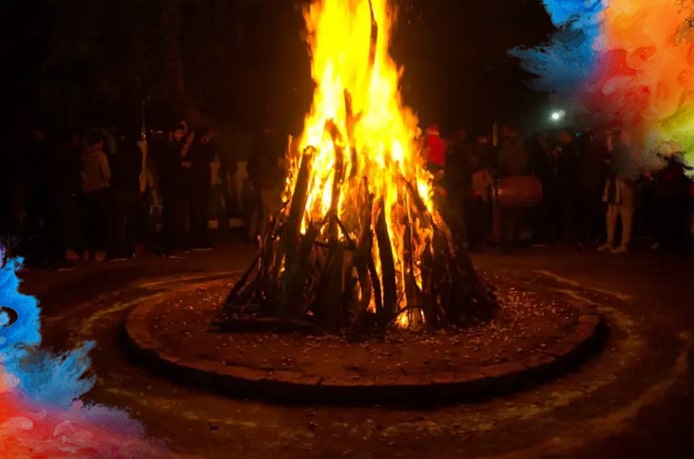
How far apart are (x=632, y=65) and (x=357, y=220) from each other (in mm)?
11749

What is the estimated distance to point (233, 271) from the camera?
11.3m

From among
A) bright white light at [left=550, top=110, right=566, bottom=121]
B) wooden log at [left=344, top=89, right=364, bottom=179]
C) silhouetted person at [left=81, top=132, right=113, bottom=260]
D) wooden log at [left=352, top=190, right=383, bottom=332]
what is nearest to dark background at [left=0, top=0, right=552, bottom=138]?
bright white light at [left=550, top=110, right=566, bottom=121]

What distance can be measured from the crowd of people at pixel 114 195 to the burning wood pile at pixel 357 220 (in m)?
5.36

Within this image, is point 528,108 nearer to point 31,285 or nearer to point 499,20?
point 499,20

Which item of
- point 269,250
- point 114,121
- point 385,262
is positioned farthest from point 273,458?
point 114,121

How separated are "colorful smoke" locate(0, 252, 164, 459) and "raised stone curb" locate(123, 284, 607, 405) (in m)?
0.73

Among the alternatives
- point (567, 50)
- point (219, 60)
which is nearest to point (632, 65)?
point (567, 50)

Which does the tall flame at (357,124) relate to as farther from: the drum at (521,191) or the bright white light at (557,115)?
the bright white light at (557,115)

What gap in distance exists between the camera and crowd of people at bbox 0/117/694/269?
41.7 ft

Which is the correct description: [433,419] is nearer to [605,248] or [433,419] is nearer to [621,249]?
[621,249]

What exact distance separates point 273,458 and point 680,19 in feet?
47.8

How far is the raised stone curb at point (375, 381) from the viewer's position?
5.62 m

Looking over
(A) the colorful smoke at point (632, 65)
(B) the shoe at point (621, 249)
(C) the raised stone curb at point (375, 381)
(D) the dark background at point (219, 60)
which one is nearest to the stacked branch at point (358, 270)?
(C) the raised stone curb at point (375, 381)

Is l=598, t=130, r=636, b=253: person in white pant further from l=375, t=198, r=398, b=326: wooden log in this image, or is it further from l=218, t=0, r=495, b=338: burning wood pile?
l=375, t=198, r=398, b=326: wooden log
